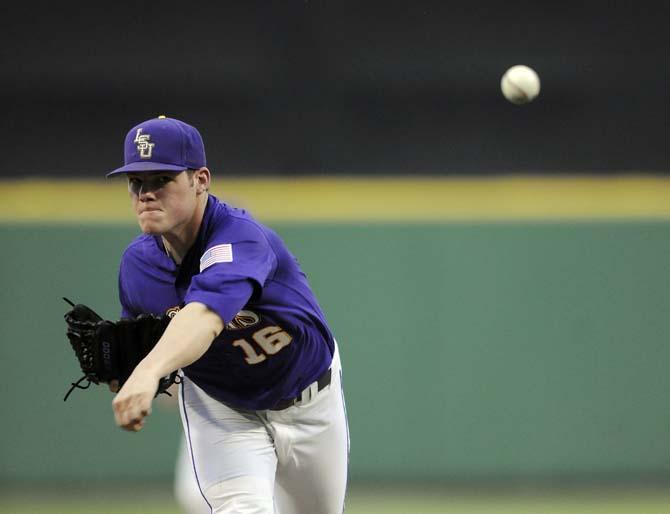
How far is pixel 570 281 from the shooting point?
7.05m

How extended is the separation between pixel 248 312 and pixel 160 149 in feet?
1.96

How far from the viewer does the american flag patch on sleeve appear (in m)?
3.04

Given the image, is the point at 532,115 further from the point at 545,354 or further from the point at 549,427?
the point at 549,427

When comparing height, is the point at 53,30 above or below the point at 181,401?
above

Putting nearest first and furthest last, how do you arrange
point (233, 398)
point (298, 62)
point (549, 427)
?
point (233, 398) → point (549, 427) → point (298, 62)

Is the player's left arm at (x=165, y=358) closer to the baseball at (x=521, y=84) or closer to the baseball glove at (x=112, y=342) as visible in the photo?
the baseball glove at (x=112, y=342)

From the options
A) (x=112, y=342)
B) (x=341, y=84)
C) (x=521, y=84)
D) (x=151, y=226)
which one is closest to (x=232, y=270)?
(x=151, y=226)

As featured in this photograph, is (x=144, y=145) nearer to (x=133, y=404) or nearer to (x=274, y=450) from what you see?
(x=133, y=404)

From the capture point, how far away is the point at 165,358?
2.71m

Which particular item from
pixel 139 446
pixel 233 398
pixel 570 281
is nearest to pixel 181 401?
pixel 233 398

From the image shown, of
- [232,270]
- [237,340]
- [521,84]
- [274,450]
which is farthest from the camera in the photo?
[521,84]

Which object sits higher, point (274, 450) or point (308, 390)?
point (308, 390)

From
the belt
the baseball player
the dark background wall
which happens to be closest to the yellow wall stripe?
the dark background wall

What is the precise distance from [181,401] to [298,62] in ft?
13.8
